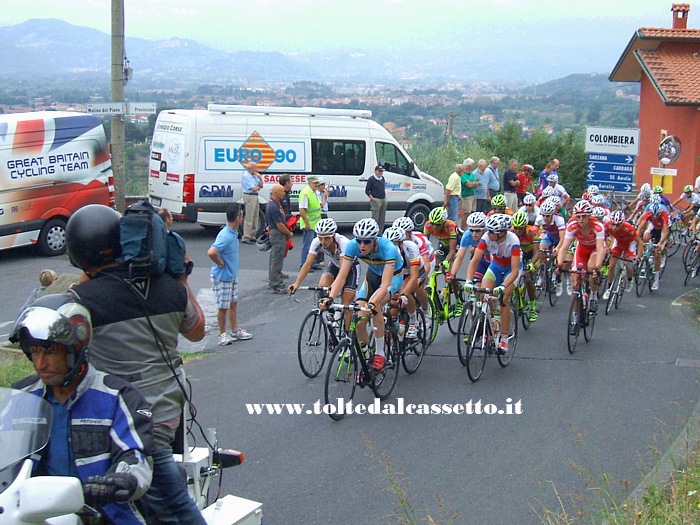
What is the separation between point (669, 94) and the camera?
2811 cm

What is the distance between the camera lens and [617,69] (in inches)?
1332

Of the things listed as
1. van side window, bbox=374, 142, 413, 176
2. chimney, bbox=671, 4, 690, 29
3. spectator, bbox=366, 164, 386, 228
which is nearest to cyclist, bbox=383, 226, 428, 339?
spectator, bbox=366, 164, 386, 228

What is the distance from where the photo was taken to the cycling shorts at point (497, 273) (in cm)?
1090

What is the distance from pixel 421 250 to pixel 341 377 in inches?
123

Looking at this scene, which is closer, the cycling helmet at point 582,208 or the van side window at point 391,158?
the cycling helmet at point 582,208

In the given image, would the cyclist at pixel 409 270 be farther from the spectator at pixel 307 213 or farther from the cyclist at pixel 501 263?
the spectator at pixel 307 213

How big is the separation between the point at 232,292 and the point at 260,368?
1446 millimetres

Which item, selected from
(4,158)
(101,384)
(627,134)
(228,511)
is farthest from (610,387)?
(627,134)

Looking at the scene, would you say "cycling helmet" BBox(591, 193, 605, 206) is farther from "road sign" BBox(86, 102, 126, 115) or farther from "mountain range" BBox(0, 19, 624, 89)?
"mountain range" BBox(0, 19, 624, 89)

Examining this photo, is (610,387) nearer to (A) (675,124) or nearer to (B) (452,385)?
(B) (452,385)

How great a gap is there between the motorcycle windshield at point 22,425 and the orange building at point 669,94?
27.0 m

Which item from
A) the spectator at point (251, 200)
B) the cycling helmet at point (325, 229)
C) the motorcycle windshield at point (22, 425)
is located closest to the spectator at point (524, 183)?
the spectator at point (251, 200)

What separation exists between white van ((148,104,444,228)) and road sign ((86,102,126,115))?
2255 mm

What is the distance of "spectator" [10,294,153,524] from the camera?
3.27 meters
